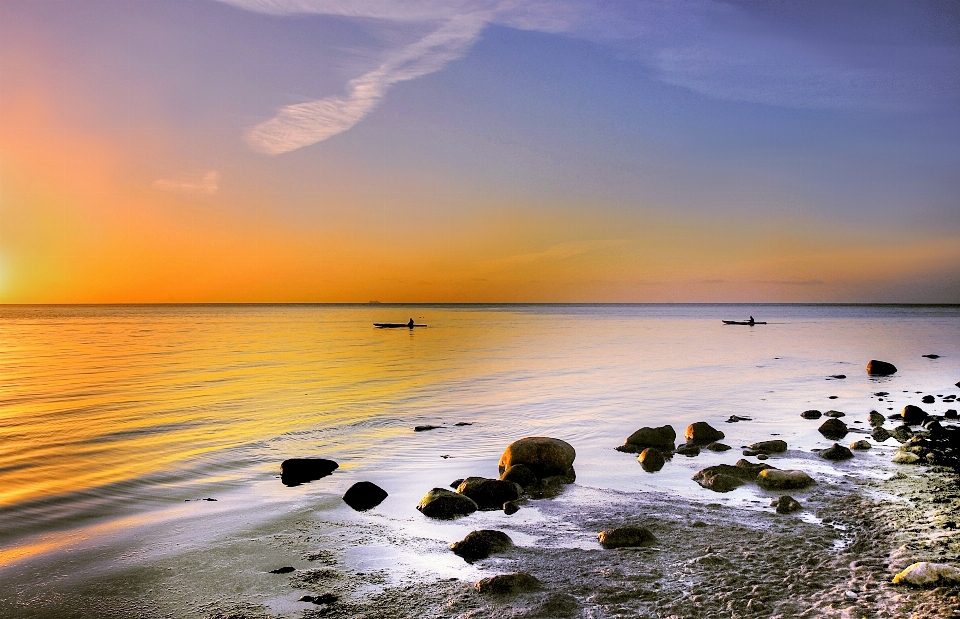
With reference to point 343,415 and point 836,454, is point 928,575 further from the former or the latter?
point 343,415

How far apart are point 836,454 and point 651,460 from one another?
3947 mm

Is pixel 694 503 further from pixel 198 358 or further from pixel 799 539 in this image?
pixel 198 358

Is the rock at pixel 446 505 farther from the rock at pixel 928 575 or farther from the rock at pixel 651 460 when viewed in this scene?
the rock at pixel 928 575

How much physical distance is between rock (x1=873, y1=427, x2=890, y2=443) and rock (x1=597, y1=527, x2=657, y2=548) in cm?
951

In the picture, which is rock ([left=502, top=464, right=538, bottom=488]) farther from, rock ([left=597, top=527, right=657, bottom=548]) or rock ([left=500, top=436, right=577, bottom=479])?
rock ([left=597, top=527, right=657, bottom=548])

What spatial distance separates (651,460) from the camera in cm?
1247

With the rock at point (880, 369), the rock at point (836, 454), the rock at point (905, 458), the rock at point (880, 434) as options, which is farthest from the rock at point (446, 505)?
the rock at point (880, 369)

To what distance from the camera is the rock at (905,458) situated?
12062 millimetres

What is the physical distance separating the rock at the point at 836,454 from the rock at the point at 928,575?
6.32 metres

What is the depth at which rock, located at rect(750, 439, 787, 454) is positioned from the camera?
13.3 meters

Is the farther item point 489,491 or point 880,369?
point 880,369

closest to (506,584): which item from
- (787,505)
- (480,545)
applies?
(480,545)

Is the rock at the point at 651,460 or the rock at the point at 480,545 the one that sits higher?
the rock at the point at 480,545

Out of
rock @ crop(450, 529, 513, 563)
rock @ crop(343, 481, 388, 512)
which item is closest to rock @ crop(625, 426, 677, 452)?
rock @ crop(343, 481, 388, 512)
